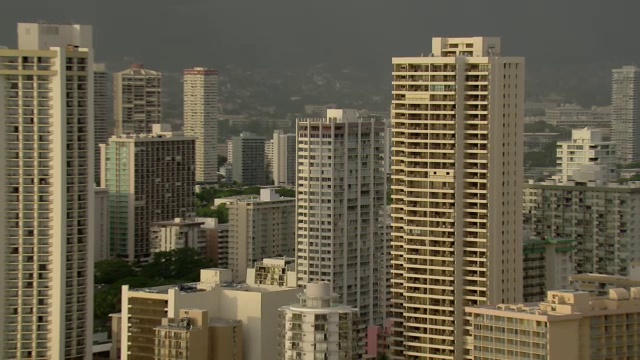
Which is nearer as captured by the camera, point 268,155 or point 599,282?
point 599,282

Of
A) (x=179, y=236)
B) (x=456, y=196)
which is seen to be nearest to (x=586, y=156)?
(x=179, y=236)

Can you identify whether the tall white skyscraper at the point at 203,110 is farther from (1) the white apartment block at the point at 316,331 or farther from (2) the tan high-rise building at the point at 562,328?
(2) the tan high-rise building at the point at 562,328

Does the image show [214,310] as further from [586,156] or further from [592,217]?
[586,156]

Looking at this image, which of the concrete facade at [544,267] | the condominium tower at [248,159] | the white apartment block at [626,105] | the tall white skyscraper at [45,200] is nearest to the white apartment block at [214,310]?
the tall white skyscraper at [45,200]

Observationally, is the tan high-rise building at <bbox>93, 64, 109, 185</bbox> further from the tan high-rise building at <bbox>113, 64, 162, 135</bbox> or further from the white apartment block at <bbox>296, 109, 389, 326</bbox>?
the white apartment block at <bbox>296, 109, 389, 326</bbox>

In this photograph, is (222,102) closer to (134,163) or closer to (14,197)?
(134,163)

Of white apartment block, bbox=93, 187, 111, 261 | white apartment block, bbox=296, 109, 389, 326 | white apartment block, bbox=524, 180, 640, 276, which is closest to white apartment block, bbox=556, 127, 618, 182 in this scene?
white apartment block, bbox=524, 180, 640, 276
